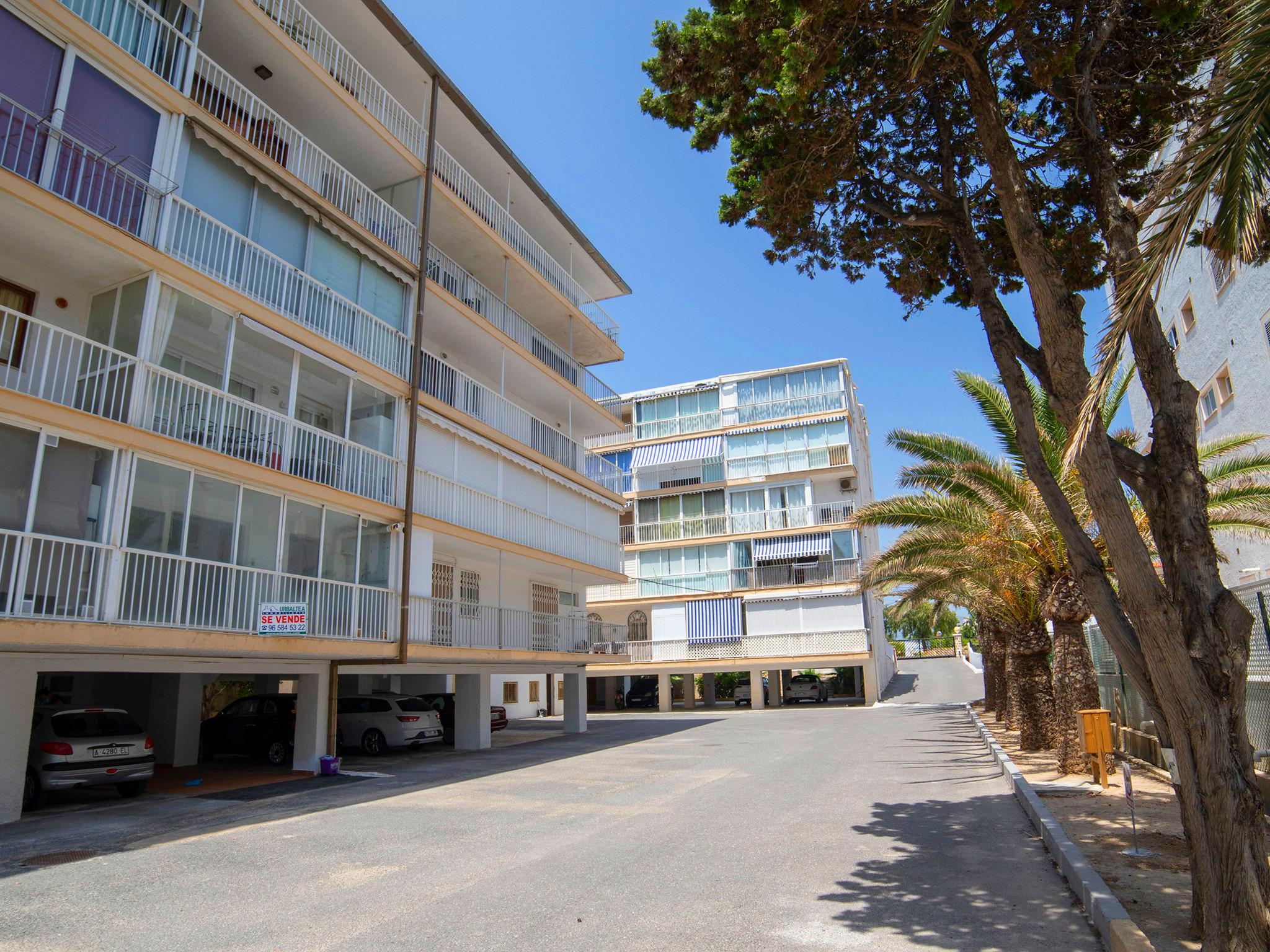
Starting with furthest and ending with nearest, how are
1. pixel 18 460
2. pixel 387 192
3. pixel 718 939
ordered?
pixel 387 192 → pixel 18 460 → pixel 718 939

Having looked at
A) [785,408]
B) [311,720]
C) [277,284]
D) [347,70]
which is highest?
[785,408]

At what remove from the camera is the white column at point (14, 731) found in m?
9.83

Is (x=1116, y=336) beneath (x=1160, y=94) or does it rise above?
beneath

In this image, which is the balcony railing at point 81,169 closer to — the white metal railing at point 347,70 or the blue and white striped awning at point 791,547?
the white metal railing at point 347,70

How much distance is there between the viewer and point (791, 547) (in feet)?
122

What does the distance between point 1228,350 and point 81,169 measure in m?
22.3

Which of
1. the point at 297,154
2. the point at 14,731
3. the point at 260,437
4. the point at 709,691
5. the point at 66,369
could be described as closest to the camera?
the point at 14,731

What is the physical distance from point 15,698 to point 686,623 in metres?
Result: 30.2

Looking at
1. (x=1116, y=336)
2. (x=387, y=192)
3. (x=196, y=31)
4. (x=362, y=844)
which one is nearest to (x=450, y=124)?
(x=387, y=192)

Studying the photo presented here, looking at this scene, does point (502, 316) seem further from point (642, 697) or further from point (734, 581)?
point (642, 697)

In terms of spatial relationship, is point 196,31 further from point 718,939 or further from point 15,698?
point 718,939

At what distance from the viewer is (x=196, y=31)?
12.3 metres

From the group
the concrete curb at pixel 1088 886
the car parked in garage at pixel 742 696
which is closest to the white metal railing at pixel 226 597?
the concrete curb at pixel 1088 886

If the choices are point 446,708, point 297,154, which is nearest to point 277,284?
point 297,154
